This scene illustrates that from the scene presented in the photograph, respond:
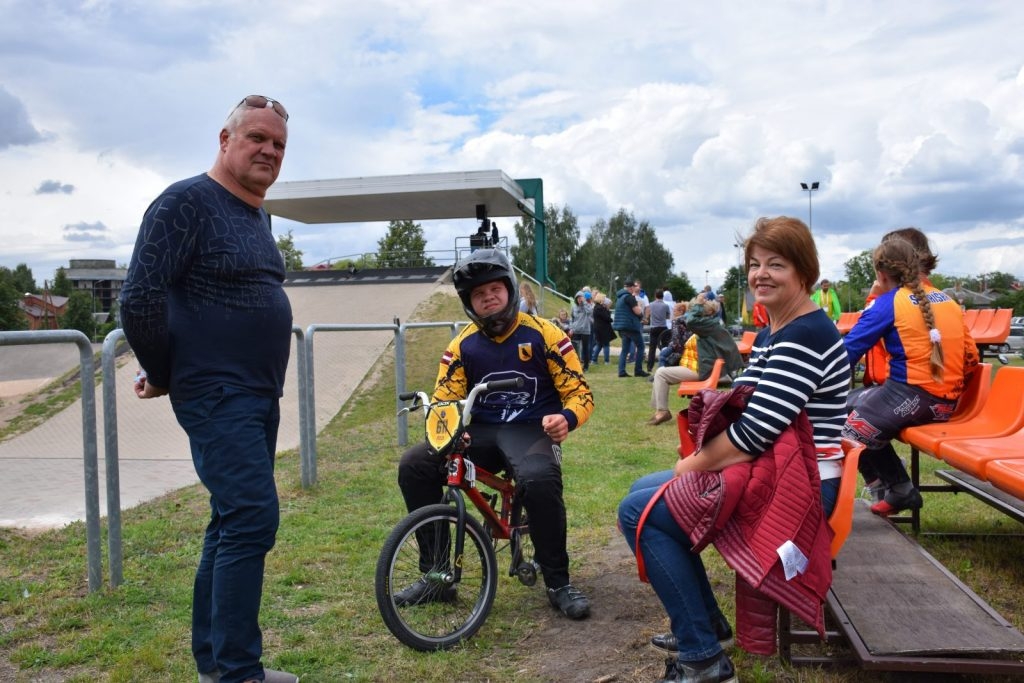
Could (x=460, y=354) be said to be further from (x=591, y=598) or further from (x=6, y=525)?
(x=6, y=525)

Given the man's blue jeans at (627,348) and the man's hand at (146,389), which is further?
the man's blue jeans at (627,348)

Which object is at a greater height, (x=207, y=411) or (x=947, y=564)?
(x=207, y=411)

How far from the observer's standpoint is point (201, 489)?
6938 mm

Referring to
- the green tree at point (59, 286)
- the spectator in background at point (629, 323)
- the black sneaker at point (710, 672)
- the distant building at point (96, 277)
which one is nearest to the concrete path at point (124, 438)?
the black sneaker at point (710, 672)

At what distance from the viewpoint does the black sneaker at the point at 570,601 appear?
3.86 metres

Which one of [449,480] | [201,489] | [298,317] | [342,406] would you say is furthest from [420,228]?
[449,480]

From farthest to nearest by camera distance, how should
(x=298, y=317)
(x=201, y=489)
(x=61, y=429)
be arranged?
(x=298, y=317) < (x=61, y=429) < (x=201, y=489)

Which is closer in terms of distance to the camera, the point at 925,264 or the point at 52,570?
the point at 52,570

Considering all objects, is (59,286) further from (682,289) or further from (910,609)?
(910,609)

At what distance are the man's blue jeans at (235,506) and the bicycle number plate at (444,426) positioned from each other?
0.80m

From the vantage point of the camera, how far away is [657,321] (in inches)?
702

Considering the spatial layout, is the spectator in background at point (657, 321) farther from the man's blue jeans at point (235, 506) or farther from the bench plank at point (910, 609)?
the man's blue jeans at point (235, 506)

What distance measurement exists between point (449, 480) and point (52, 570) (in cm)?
249

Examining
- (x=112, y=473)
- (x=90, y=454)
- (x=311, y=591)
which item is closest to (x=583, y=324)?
(x=311, y=591)
